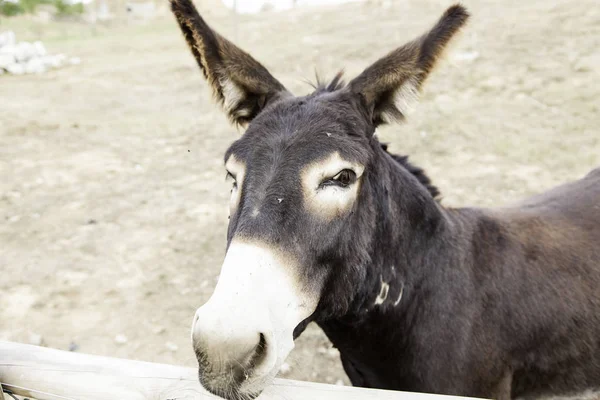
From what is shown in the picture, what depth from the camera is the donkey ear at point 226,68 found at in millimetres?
2205

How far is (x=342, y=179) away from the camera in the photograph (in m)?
1.90

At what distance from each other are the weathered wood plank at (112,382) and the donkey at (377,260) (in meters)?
0.15

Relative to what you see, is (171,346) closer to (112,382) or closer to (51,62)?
(112,382)

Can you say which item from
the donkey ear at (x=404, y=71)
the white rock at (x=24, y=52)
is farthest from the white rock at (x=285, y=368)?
the white rock at (x=24, y=52)

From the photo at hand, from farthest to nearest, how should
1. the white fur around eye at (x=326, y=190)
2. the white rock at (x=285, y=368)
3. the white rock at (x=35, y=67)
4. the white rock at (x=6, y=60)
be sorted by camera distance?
the white rock at (x=35, y=67), the white rock at (x=6, y=60), the white rock at (x=285, y=368), the white fur around eye at (x=326, y=190)

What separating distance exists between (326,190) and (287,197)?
0.68 ft

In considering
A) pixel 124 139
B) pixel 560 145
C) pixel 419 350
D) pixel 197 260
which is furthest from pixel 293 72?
pixel 419 350

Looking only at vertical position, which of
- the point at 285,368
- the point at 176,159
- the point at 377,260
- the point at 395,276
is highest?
the point at 377,260

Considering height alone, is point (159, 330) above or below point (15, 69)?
above

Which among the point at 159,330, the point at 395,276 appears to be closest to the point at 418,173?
the point at 395,276

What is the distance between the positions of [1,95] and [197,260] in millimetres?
10164

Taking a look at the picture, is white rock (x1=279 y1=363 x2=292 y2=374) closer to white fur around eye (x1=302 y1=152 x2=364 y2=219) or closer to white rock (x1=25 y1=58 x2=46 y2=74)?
white fur around eye (x1=302 y1=152 x2=364 y2=219)

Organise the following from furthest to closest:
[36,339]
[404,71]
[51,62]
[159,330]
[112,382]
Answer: [51,62] → [159,330] → [36,339] → [404,71] → [112,382]

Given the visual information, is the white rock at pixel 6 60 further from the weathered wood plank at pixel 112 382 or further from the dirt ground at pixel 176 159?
the weathered wood plank at pixel 112 382
